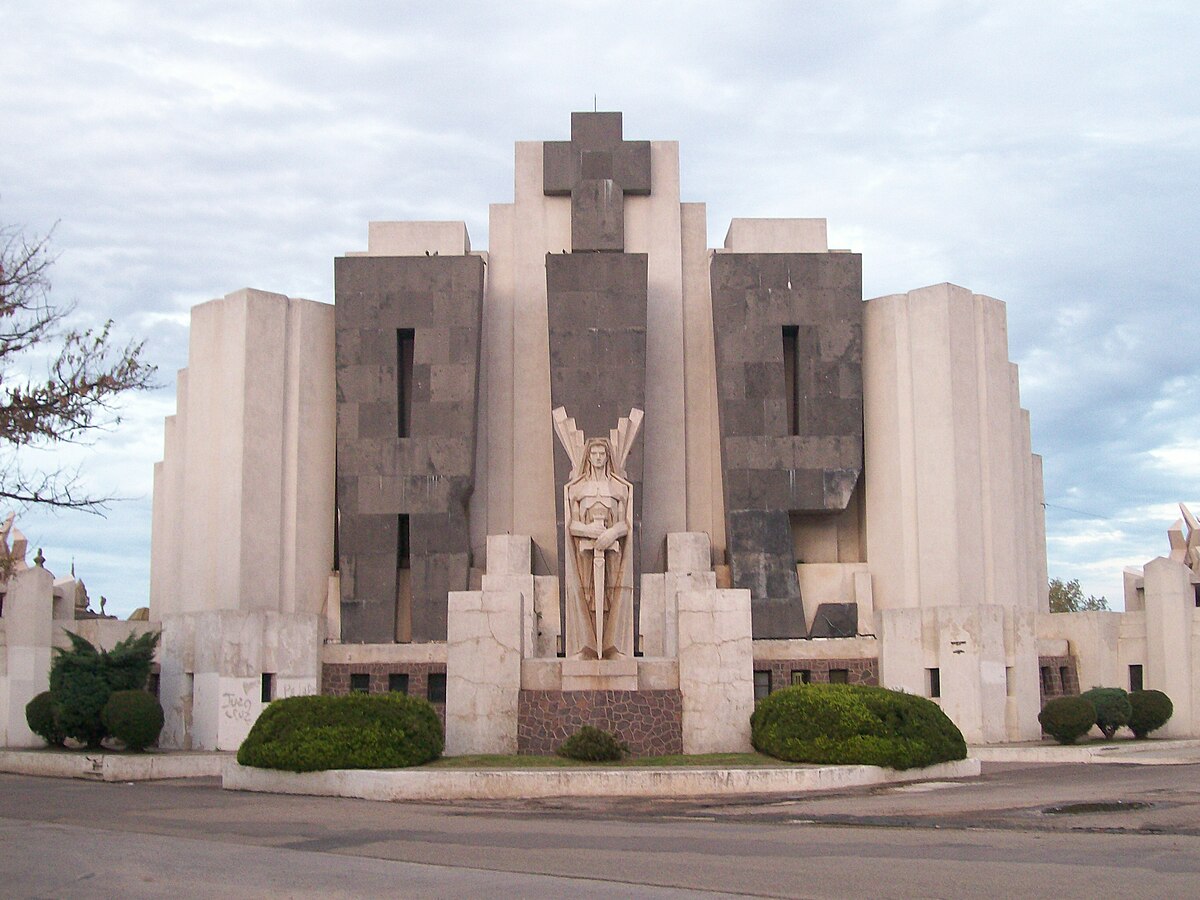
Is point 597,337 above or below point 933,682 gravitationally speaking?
above

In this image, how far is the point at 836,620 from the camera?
137 feet

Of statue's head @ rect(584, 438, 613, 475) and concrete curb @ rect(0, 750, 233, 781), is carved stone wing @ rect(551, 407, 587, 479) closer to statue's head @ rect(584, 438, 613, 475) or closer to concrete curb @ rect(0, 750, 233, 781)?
statue's head @ rect(584, 438, 613, 475)

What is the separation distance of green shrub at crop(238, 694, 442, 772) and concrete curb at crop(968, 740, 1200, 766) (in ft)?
34.2

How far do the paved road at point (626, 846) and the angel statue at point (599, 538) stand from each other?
20.3 feet

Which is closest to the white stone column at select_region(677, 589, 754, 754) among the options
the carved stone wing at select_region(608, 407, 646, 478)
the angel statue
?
the angel statue

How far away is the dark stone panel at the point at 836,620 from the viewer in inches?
1639

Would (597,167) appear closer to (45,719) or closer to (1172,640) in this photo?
(1172,640)

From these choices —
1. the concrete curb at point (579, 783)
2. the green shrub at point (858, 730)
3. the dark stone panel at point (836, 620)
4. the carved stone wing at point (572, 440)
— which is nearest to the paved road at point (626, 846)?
the concrete curb at point (579, 783)

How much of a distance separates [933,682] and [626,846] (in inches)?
827

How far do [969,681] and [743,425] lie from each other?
37.9 ft

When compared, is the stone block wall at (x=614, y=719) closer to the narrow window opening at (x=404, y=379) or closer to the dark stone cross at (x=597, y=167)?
the narrow window opening at (x=404, y=379)

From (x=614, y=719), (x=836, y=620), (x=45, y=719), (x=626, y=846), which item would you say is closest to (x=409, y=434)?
(x=836, y=620)

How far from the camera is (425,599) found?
41250 millimetres

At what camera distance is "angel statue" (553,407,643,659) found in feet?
84.0
